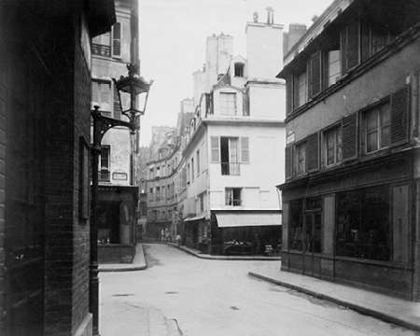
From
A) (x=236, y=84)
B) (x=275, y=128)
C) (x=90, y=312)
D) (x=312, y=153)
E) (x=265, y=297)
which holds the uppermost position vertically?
(x=236, y=84)

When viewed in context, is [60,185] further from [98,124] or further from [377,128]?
[377,128]

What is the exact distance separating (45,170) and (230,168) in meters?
26.2

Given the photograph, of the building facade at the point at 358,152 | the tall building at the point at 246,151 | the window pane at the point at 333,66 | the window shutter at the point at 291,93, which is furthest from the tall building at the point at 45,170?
the tall building at the point at 246,151

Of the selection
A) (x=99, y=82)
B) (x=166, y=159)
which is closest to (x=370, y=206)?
(x=99, y=82)

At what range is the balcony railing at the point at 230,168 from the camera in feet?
99.5

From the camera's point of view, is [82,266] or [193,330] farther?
[193,330]

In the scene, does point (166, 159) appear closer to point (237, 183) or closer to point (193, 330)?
point (237, 183)

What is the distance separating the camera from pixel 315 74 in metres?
16.3

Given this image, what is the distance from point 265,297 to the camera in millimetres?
11852

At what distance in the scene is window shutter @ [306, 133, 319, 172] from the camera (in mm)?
16047

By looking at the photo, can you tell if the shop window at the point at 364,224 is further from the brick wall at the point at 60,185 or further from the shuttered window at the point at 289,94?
the brick wall at the point at 60,185

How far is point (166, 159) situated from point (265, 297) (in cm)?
5157

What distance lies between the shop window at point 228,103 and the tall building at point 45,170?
26354 millimetres

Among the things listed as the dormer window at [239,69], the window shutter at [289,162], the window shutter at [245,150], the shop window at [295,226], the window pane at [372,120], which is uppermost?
the dormer window at [239,69]
